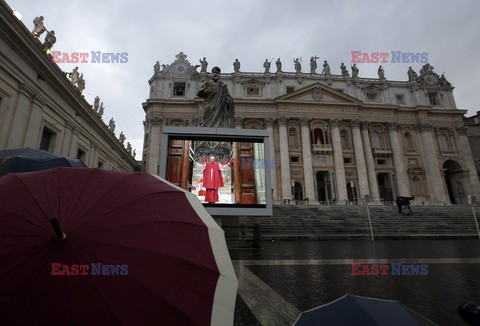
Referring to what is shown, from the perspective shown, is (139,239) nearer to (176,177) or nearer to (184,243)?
(184,243)

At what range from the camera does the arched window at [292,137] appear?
100 ft

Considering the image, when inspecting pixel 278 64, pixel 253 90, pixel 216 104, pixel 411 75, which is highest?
pixel 278 64

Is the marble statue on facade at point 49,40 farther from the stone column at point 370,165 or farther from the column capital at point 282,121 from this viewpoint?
the stone column at point 370,165

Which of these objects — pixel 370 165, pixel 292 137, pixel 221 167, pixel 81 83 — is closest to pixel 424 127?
pixel 370 165

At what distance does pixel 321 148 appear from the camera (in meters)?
29.8

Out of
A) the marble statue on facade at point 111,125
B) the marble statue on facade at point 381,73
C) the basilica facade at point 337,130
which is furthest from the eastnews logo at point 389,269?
the marble statue on facade at point 381,73

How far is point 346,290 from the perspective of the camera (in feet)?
10.5

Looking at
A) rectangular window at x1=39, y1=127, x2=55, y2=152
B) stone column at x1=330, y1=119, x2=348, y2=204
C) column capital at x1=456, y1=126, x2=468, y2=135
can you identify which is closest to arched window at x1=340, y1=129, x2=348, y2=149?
stone column at x1=330, y1=119, x2=348, y2=204

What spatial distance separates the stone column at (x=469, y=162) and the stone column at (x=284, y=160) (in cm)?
2255

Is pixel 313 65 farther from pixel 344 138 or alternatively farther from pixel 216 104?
pixel 216 104

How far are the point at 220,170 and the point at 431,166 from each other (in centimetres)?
3386

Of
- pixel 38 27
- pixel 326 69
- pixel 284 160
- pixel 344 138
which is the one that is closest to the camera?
pixel 38 27

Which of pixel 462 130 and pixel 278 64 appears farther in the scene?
pixel 278 64

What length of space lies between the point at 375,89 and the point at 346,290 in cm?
3794
